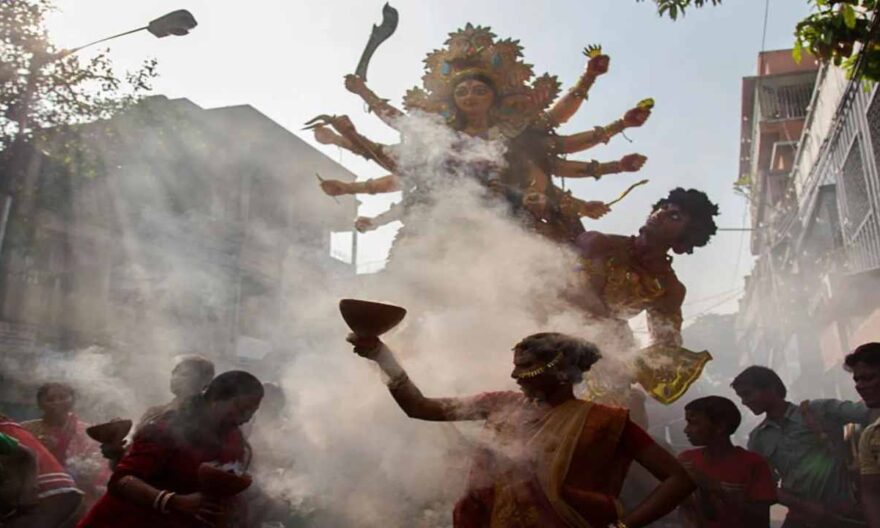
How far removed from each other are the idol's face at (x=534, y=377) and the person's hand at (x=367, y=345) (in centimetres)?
57

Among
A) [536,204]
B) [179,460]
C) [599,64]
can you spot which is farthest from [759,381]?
[179,460]

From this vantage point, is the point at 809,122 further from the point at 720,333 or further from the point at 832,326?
the point at 720,333

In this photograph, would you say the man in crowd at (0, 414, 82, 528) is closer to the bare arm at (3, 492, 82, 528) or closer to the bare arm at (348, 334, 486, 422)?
the bare arm at (3, 492, 82, 528)

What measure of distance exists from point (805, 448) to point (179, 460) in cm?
371

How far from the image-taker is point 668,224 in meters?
4.53

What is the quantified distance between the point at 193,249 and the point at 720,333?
54096mm

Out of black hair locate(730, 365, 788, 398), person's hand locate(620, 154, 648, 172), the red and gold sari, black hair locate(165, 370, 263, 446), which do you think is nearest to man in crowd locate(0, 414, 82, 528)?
black hair locate(165, 370, 263, 446)

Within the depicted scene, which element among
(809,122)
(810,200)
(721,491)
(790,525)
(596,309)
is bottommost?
(790,525)

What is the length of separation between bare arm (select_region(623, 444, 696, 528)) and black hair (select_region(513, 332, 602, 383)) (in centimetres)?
44

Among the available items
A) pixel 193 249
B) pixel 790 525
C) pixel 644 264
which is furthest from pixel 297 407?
pixel 193 249

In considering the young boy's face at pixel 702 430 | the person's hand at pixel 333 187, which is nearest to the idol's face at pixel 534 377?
the young boy's face at pixel 702 430

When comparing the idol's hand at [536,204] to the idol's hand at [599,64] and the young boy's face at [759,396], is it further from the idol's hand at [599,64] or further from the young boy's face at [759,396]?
the young boy's face at [759,396]

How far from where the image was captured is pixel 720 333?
6353cm

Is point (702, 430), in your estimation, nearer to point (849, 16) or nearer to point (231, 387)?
point (849, 16)
